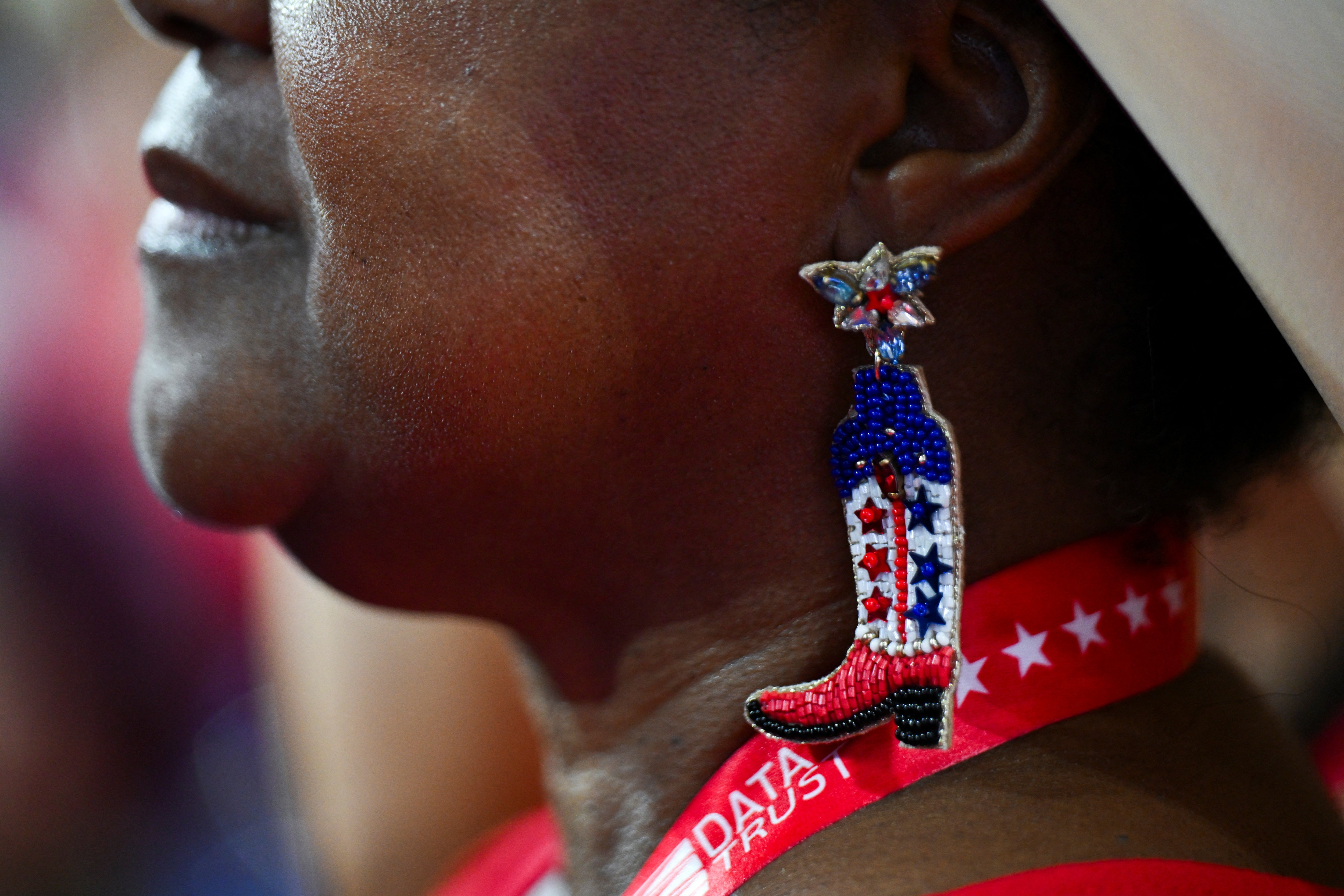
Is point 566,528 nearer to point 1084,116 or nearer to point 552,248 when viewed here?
point 552,248

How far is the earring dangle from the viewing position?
0.84 m

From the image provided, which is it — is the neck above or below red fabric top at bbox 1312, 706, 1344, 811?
above

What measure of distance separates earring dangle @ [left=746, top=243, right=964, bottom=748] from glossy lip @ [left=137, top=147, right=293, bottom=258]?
1.57 feet

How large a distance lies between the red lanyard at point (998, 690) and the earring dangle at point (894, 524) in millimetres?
47

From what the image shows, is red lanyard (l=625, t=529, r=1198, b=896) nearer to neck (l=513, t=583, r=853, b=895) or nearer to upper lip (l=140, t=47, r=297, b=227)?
neck (l=513, t=583, r=853, b=895)

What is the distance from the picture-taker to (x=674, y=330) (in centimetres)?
90

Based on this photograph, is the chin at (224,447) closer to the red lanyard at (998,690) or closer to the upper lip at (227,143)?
the upper lip at (227,143)

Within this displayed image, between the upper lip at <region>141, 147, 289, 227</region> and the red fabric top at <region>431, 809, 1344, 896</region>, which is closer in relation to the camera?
the red fabric top at <region>431, 809, 1344, 896</region>

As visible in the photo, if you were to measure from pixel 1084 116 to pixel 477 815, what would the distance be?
1.80 m

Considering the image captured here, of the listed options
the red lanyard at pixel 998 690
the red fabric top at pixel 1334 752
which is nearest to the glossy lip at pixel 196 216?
the red lanyard at pixel 998 690

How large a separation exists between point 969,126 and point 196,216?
657 mm

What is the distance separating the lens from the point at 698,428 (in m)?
0.94

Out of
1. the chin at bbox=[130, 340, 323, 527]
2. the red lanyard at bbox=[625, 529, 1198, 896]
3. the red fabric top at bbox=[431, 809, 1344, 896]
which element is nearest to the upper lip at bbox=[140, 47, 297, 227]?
the chin at bbox=[130, 340, 323, 527]

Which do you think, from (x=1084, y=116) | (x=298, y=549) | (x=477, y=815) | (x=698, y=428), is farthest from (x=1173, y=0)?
(x=477, y=815)
